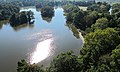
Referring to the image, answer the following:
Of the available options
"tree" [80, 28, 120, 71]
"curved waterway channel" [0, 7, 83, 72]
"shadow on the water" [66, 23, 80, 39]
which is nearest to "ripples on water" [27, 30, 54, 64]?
"curved waterway channel" [0, 7, 83, 72]

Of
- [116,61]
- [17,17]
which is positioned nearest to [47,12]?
[17,17]

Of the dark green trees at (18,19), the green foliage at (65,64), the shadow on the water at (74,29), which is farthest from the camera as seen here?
the dark green trees at (18,19)

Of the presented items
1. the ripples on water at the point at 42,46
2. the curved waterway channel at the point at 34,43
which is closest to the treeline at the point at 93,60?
the curved waterway channel at the point at 34,43

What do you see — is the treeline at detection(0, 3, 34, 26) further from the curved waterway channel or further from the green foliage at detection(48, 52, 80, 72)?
the green foliage at detection(48, 52, 80, 72)

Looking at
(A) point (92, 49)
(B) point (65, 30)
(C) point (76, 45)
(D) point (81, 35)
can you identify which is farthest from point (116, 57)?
(B) point (65, 30)

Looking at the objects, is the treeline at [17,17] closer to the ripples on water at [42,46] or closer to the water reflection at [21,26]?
the water reflection at [21,26]

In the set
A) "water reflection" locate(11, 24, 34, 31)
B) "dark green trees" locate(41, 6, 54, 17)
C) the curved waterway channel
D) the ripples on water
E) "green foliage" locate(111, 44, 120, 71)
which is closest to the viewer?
"green foliage" locate(111, 44, 120, 71)

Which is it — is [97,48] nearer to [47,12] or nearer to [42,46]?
[42,46]
